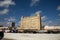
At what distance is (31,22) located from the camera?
67.7ft

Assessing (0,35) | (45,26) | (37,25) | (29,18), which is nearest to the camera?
(0,35)

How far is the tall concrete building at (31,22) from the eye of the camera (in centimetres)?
1983

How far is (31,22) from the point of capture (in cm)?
2062

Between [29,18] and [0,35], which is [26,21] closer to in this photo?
[29,18]

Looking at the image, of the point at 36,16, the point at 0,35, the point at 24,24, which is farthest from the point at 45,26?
the point at 0,35

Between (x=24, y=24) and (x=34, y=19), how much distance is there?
207 centimetres

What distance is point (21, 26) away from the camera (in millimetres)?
20203

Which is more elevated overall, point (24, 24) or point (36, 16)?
point (36, 16)

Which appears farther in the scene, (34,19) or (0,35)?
(34,19)

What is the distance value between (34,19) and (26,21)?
1.52 meters

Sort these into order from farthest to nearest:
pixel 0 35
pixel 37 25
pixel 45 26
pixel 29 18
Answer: pixel 45 26, pixel 29 18, pixel 37 25, pixel 0 35

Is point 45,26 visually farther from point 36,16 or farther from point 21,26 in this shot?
point 21,26

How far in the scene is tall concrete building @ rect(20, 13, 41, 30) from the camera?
1983 centimetres

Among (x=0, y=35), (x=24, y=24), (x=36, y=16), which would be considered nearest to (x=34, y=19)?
(x=36, y=16)
